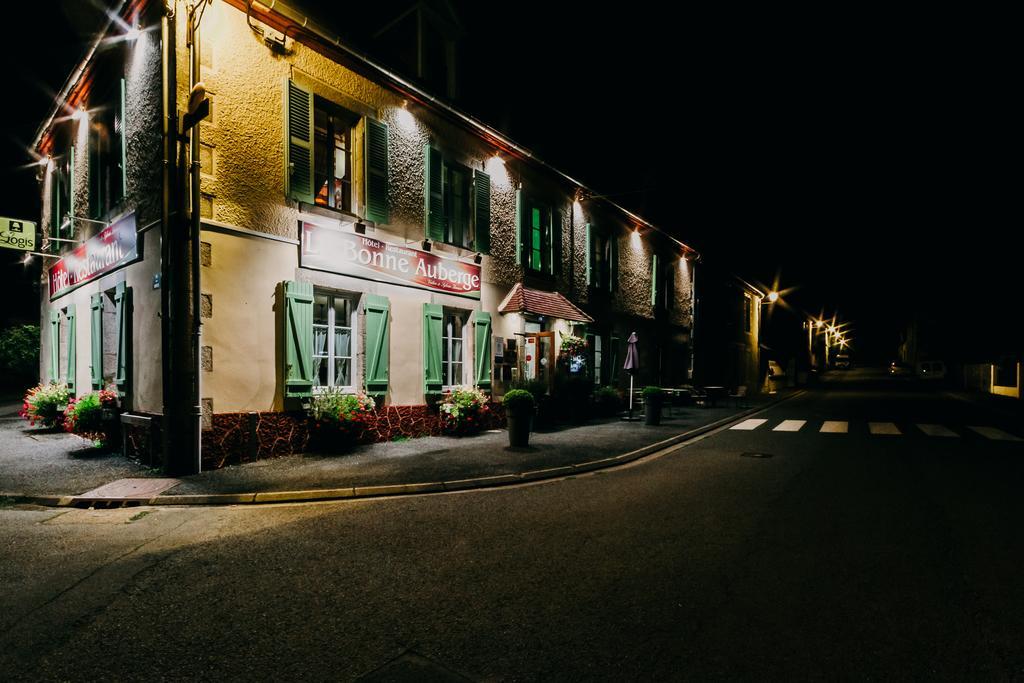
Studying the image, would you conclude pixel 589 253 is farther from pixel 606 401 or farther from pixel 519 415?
pixel 519 415

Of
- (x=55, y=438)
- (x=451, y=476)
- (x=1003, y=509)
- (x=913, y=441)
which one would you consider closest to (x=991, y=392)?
(x=913, y=441)

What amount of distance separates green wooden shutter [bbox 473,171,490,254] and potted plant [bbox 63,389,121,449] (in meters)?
8.63

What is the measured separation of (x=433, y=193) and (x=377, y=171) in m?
1.78

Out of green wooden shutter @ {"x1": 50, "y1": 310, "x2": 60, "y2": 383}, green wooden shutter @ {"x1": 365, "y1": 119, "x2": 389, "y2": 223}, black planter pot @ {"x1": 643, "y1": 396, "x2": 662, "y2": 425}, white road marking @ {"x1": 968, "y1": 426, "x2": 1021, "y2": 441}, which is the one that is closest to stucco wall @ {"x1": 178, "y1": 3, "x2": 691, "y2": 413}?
green wooden shutter @ {"x1": 365, "y1": 119, "x2": 389, "y2": 223}

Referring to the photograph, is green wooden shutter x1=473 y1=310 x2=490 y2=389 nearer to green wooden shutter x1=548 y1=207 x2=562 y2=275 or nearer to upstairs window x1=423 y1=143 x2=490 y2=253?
upstairs window x1=423 y1=143 x2=490 y2=253

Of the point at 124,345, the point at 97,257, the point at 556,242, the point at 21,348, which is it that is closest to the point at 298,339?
the point at 124,345

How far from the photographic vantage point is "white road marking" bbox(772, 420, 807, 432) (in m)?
14.3

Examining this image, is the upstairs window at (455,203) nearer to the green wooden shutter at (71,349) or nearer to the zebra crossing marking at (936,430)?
the green wooden shutter at (71,349)

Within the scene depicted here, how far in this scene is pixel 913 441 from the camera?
11898 mm

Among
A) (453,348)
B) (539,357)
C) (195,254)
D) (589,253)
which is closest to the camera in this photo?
(195,254)

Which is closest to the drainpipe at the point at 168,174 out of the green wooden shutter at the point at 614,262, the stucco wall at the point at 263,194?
the stucco wall at the point at 263,194

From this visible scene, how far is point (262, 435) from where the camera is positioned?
30.0ft

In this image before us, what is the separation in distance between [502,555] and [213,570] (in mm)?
2445

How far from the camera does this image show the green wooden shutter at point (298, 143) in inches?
385
